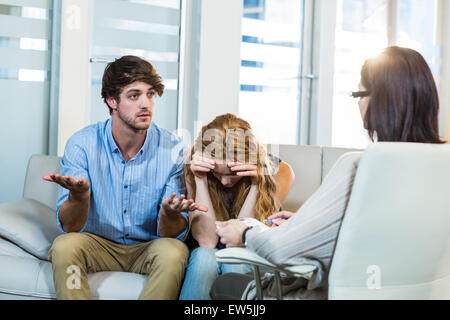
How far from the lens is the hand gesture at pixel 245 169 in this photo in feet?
6.80

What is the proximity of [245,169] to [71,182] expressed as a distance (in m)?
0.73

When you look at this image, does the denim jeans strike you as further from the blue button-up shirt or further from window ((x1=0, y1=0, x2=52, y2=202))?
window ((x1=0, y1=0, x2=52, y2=202))

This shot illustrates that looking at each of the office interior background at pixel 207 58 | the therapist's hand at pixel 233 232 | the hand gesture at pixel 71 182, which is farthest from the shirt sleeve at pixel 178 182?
the office interior background at pixel 207 58

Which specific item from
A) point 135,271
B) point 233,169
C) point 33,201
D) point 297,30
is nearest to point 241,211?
point 233,169

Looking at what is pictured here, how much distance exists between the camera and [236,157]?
6.97ft

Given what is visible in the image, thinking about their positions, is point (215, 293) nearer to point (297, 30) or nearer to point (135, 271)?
point (135, 271)

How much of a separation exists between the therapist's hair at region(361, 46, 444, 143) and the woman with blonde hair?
87 centimetres

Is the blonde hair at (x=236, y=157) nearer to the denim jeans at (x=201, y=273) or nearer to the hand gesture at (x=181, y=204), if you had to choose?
the denim jeans at (x=201, y=273)

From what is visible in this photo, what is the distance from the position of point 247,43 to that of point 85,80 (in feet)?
4.98

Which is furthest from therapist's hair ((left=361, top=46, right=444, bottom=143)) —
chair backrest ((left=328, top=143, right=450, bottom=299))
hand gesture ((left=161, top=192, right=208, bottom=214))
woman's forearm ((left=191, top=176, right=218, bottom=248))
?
woman's forearm ((left=191, top=176, right=218, bottom=248))

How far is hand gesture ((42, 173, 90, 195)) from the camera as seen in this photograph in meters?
1.66

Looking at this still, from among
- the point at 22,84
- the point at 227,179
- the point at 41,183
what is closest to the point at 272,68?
the point at 22,84

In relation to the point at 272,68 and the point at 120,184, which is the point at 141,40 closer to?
the point at 272,68

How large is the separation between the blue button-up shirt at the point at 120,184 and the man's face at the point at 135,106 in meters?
0.09
